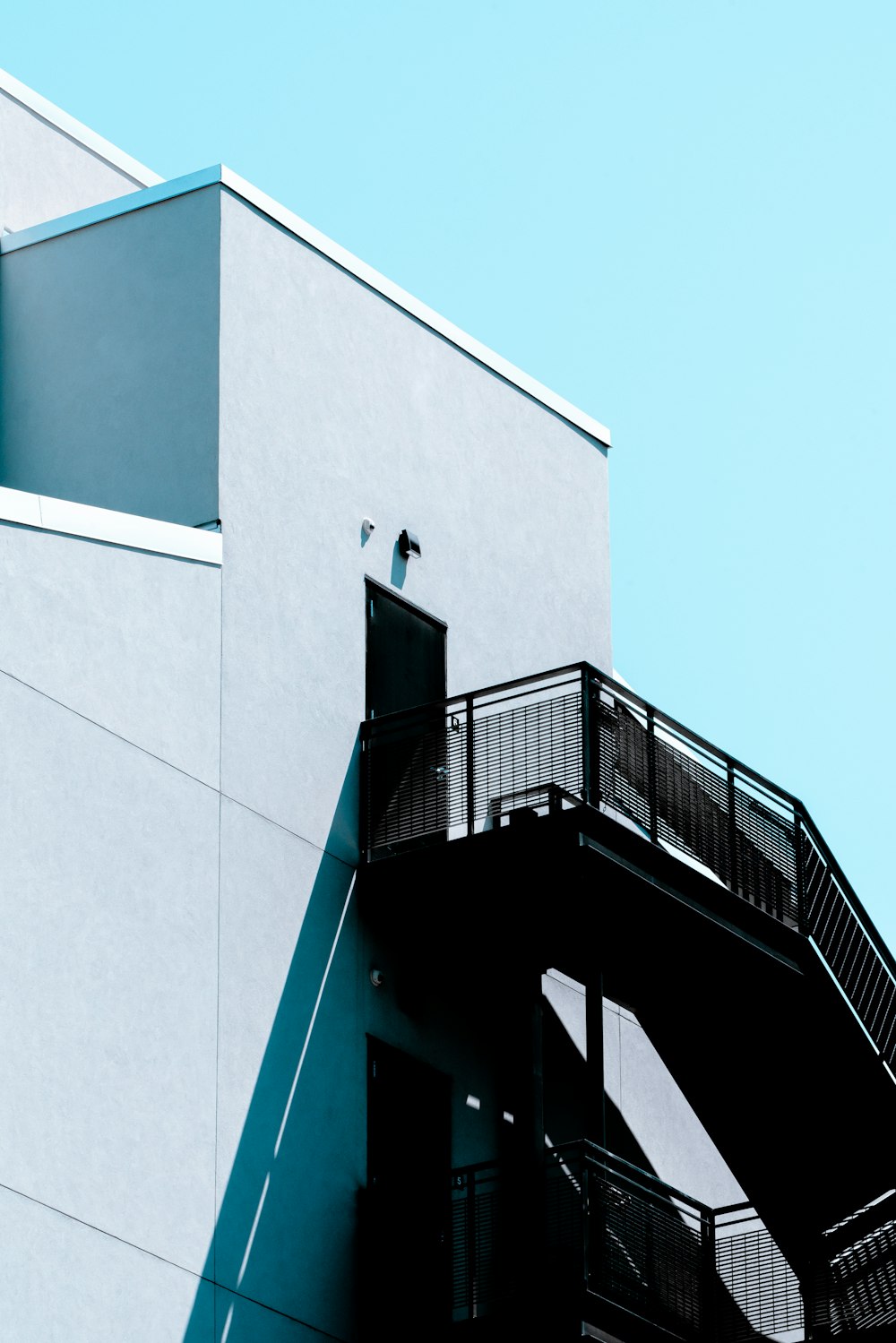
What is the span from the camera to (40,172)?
27.7 m

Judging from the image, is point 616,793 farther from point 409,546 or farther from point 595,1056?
point 409,546

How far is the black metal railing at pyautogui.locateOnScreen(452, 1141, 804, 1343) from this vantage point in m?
21.7

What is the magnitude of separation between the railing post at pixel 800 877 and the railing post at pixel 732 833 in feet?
2.21

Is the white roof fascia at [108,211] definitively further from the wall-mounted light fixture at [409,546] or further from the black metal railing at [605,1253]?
the black metal railing at [605,1253]

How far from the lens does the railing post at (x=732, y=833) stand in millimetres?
24547

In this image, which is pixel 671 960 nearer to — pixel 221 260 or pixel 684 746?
pixel 684 746

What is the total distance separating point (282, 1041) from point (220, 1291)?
2.43 meters

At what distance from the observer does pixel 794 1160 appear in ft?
86.5

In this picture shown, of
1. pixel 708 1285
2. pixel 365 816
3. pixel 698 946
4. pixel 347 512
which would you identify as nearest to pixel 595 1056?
pixel 698 946

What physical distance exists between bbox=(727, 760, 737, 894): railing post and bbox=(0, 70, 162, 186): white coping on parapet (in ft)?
33.6

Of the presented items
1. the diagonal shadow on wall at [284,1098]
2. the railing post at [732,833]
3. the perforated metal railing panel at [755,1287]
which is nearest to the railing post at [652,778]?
the railing post at [732,833]

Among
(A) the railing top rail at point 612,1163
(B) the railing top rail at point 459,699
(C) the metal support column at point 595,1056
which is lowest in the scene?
(A) the railing top rail at point 612,1163

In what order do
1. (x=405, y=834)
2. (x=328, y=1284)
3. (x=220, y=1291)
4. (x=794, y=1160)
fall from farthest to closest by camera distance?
(x=794, y=1160) < (x=405, y=834) < (x=328, y=1284) < (x=220, y=1291)

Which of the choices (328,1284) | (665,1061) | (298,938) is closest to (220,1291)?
(328,1284)
